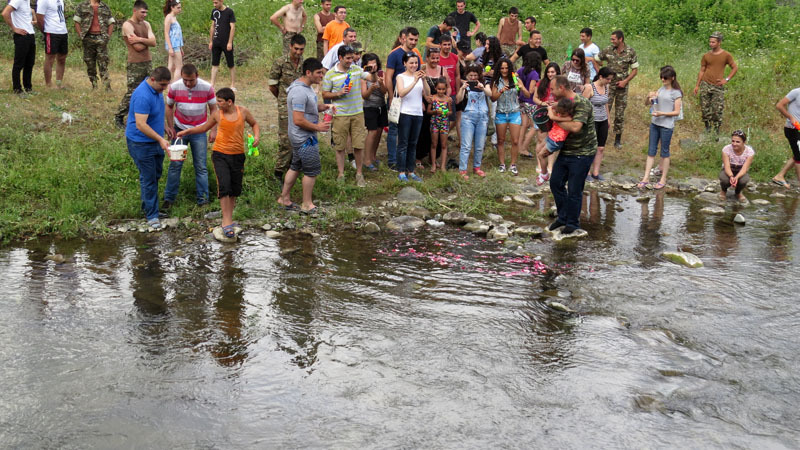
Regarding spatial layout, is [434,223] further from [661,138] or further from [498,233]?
[661,138]

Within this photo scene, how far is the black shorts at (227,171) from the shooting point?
8.52 meters

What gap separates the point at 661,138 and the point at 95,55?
988cm

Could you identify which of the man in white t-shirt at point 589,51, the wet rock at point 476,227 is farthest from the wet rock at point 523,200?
the man in white t-shirt at point 589,51

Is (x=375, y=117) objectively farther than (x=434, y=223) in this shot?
Yes

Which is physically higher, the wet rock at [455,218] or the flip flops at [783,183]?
the flip flops at [783,183]

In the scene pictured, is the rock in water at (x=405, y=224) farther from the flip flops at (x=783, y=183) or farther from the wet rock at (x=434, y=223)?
the flip flops at (x=783, y=183)

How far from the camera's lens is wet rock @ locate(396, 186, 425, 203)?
33.7ft

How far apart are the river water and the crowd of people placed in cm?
113

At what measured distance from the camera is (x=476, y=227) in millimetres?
9242

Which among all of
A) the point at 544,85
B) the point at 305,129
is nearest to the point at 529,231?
the point at 544,85

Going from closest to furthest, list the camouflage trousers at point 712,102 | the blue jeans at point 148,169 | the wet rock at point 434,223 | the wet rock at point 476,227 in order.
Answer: the blue jeans at point 148,169
the wet rock at point 476,227
the wet rock at point 434,223
the camouflage trousers at point 712,102

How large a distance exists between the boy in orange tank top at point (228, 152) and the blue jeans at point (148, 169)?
0.76 metres

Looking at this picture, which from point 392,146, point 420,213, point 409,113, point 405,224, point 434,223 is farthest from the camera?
point 392,146

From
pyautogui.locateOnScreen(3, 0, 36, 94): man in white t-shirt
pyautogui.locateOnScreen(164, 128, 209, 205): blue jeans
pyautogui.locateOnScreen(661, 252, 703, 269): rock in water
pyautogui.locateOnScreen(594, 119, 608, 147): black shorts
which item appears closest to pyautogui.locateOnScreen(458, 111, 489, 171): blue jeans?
pyautogui.locateOnScreen(594, 119, 608, 147): black shorts
